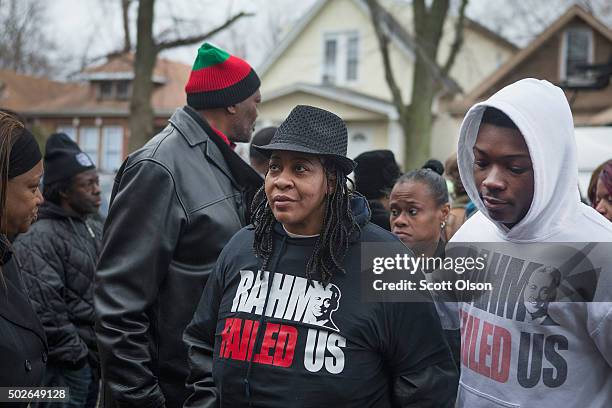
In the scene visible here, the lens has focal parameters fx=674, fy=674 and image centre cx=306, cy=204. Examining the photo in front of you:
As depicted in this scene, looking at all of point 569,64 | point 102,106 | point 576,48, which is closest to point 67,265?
point 569,64

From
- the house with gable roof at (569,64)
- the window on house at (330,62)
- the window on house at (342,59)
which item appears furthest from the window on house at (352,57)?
the house with gable roof at (569,64)

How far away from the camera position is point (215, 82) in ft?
11.1

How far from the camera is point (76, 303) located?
14.1ft

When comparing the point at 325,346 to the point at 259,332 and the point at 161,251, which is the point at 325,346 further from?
the point at 161,251

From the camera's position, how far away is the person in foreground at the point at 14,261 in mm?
2619

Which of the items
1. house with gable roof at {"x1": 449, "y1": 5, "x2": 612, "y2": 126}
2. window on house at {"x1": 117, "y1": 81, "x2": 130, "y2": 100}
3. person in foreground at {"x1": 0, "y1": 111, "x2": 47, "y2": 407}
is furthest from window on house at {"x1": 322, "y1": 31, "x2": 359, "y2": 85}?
person in foreground at {"x1": 0, "y1": 111, "x2": 47, "y2": 407}

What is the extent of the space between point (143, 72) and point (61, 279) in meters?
11.2

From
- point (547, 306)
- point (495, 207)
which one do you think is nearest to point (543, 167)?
point (495, 207)

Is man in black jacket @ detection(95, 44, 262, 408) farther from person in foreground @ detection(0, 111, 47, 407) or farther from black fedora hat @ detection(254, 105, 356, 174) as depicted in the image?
black fedora hat @ detection(254, 105, 356, 174)

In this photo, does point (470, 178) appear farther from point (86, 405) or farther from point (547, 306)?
point (86, 405)

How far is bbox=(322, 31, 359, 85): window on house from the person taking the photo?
2612 centimetres

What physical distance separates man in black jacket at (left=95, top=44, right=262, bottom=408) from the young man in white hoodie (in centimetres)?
119

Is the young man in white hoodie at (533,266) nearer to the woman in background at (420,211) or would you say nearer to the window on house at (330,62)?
the woman in background at (420,211)

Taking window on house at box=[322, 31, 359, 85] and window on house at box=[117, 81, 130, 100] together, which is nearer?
window on house at box=[322, 31, 359, 85]
